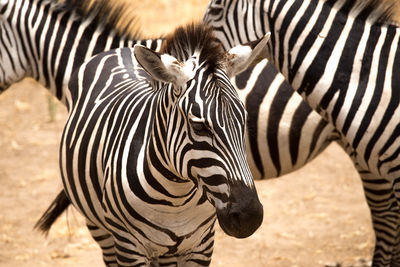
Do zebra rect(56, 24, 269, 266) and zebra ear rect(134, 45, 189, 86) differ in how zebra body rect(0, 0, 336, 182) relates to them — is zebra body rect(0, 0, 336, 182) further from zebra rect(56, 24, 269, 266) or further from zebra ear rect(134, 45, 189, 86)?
zebra ear rect(134, 45, 189, 86)

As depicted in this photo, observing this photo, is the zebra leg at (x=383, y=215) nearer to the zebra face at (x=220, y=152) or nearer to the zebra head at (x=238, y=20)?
the zebra head at (x=238, y=20)

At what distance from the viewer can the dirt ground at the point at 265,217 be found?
256 inches

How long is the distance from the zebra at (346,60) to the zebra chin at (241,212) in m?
1.38

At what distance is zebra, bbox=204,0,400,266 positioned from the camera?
4.29 metres

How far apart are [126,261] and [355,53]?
1.88 meters

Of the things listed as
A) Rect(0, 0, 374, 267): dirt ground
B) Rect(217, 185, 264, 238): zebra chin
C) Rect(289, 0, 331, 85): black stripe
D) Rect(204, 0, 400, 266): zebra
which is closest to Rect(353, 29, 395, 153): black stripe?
Rect(204, 0, 400, 266): zebra

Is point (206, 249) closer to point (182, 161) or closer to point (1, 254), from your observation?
point (182, 161)

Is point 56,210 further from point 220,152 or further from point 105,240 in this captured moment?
point 220,152

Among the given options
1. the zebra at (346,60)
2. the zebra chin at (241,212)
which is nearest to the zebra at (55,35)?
the zebra at (346,60)

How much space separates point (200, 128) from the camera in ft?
10.6

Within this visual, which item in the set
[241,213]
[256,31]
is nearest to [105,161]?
[241,213]

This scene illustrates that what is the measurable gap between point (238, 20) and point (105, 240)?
172 cm

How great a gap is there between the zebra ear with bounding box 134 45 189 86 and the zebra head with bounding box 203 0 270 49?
139 cm

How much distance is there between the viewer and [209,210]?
12.5 feet
